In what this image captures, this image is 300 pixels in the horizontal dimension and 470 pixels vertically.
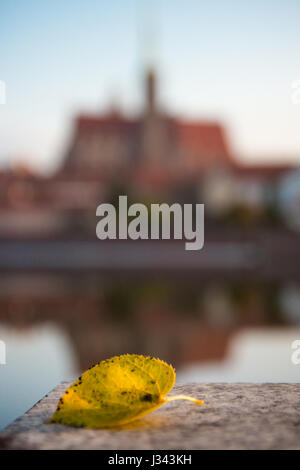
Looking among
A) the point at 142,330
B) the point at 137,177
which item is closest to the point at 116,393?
the point at 142,330

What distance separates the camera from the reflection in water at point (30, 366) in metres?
3.77

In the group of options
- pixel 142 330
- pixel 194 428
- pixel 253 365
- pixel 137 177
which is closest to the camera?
pixel 194 428

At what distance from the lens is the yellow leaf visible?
1.25 m

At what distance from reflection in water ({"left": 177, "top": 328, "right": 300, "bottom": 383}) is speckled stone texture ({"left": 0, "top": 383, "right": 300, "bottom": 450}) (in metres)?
2.84

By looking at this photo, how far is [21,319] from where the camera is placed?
24.8 feet

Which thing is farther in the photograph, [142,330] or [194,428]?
[142,330]

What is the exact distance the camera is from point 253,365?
496cm

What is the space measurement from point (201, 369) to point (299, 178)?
28.2 meters

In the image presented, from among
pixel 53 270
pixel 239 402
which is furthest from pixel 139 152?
pixel 239 402

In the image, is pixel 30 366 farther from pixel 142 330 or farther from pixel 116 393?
pixel 116 393

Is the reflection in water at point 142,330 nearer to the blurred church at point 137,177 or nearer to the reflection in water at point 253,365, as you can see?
the reflection in water at point 253,365

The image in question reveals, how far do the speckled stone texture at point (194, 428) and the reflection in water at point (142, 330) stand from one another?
6.85 ft

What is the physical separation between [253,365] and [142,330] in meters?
2.08

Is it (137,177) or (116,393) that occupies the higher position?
(137,177)
